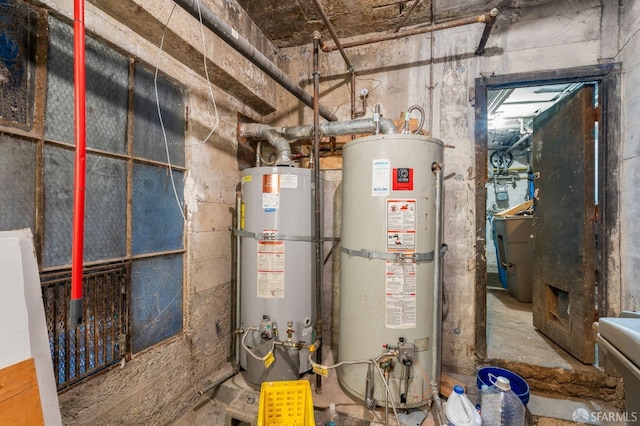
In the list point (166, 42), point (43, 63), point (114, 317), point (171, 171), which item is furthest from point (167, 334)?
point (166, 42)

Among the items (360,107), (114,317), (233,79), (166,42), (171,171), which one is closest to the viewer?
(114,317)

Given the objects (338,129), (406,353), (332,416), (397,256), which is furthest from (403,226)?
(332,416)

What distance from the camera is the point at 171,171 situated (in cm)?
160

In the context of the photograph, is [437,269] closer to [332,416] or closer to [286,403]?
[332,416]

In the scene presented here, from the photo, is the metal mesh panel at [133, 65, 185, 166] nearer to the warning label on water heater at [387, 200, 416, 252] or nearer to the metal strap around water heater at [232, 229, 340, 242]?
the metal strap around water heater at [232, 229, 340, 242]

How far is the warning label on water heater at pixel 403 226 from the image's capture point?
1.41m

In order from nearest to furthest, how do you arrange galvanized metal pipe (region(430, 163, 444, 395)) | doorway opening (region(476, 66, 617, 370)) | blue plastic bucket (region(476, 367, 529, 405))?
galvanized metal pipe (region(430, 163, 444, 395)) < blue plastic bucket (region(476, 367, 529, 405)) < doorway opening (region(476, 66, 617, 370))

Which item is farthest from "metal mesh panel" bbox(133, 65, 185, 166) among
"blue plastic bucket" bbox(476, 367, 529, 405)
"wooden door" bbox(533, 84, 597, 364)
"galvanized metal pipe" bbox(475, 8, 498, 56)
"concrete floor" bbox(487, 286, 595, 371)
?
"wooden door" bbox(533, 84, 597, 364)

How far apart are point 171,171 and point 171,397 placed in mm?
1359

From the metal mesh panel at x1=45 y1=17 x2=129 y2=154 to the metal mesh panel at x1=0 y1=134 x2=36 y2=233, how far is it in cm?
11

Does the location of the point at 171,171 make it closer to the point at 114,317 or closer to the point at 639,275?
the point at 114,317

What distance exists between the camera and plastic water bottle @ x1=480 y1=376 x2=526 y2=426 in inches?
50.8

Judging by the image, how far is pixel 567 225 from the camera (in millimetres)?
2008


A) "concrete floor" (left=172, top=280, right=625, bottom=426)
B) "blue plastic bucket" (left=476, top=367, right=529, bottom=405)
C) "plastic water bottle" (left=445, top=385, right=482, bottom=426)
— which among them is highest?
"plastic water bottle" (left=445, top=385, right=482, bottom=426)
